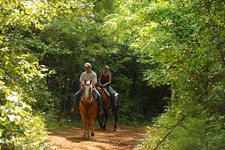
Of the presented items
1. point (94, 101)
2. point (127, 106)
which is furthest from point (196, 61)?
point (127, 106)

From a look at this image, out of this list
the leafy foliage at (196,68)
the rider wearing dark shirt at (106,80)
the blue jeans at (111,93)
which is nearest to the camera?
the leafy foliage at (196,68)

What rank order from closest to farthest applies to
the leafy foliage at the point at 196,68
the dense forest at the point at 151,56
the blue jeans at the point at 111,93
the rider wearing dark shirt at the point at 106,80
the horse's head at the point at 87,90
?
the dense forest at the point at 151,56 < the leafy foliage at the point at 196,68 < the horse's head at the point at 87,90 < the rider wearing dark shirt at the point at 106,80 < the blue jeans at the point at 111,93

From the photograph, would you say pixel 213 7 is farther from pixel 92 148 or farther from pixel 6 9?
pixel 92 148

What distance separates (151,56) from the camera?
11172 millimetres

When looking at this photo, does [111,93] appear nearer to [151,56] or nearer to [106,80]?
[106,80]

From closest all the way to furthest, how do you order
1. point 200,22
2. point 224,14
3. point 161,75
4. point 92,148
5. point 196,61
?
point 224,14 → point 200,22 → point 196,61 → point 92,148 → point 161,75

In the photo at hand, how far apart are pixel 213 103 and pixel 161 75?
3.53 m

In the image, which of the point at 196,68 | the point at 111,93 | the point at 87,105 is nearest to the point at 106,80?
the point at 111,93

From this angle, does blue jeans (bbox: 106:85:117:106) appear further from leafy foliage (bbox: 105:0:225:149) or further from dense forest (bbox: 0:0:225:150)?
leafy foliage (bbox: 105:0:225:149)

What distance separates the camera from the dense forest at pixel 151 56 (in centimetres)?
546

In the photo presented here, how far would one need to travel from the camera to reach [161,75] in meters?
10.6

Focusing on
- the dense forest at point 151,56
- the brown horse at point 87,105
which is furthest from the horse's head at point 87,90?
the dense forest at point 151,56

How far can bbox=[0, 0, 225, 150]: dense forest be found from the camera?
5.46 m

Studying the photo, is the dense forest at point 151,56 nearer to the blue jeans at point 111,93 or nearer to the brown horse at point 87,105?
the brown horse at point 87,105
